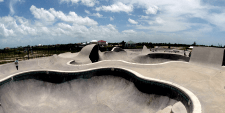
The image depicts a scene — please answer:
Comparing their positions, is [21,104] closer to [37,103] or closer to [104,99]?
[37,103]

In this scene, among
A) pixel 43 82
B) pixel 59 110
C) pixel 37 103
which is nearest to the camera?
pixel 59 110

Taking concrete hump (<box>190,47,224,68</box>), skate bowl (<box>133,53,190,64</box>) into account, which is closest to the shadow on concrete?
concrete hump (<box>190,47,224,68</box>)

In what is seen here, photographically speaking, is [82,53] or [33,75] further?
[82,53]

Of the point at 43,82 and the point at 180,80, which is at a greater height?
the point at 180,80

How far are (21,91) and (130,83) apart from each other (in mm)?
10461

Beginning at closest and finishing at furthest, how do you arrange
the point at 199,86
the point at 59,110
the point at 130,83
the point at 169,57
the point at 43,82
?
the point at 199,86 < the point at 59,110 < the point at 130,83 < the point at 43,82 < the point at 169,57

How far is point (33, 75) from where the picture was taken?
11.5 metres

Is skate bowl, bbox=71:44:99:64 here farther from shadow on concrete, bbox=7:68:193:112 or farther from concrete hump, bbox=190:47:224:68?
concrete hump, bbox=190:47:224:68

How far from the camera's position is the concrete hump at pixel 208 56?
12030 mm

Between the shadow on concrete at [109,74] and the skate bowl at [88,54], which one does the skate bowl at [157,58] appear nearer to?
the skate bowl at [88,54]

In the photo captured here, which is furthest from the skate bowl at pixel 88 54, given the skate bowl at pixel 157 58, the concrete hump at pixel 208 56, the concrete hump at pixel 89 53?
the concrete hump at pixel 208 56

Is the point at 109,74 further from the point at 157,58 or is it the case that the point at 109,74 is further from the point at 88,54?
the point at 157,58

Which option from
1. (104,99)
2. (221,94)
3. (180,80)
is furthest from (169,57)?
(104,99)

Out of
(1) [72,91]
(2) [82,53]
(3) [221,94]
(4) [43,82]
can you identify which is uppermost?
(2) [82,53]
